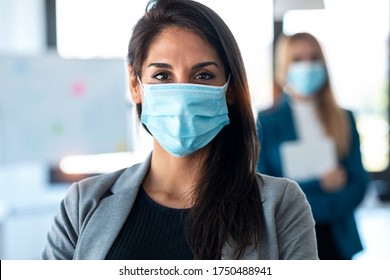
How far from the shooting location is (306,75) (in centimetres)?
127

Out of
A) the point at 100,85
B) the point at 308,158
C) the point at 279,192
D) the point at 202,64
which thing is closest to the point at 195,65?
the point at 202,64

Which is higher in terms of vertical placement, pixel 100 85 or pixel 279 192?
pixel 100 85

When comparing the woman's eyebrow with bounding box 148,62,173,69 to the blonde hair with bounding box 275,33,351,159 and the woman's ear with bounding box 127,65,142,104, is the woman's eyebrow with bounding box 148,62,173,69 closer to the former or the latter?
the woman's ear with bounding box 127,65,142,104

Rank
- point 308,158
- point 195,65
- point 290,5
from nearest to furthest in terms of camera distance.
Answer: point 195,65 < point 290,5 < point 308,158

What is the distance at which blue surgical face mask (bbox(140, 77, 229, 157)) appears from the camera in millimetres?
867

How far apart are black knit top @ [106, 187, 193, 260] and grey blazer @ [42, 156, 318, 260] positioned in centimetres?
2

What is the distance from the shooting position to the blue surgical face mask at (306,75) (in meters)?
A: 1.26

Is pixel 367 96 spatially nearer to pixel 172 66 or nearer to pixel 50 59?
pixel 172 66

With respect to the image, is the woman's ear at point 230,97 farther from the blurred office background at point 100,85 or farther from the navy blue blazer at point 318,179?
the navy blue blazer at point 318,179

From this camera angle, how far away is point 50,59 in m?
1.85

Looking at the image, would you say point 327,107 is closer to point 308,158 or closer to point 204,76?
point 308,158

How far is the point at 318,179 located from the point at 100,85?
102cm

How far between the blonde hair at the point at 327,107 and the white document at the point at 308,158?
0.08ft

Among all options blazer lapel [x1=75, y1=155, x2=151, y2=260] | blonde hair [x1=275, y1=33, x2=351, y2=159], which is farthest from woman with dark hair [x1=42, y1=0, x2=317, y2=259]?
blonde hair [x1=275, y1=33, x2=351, y2=159]
